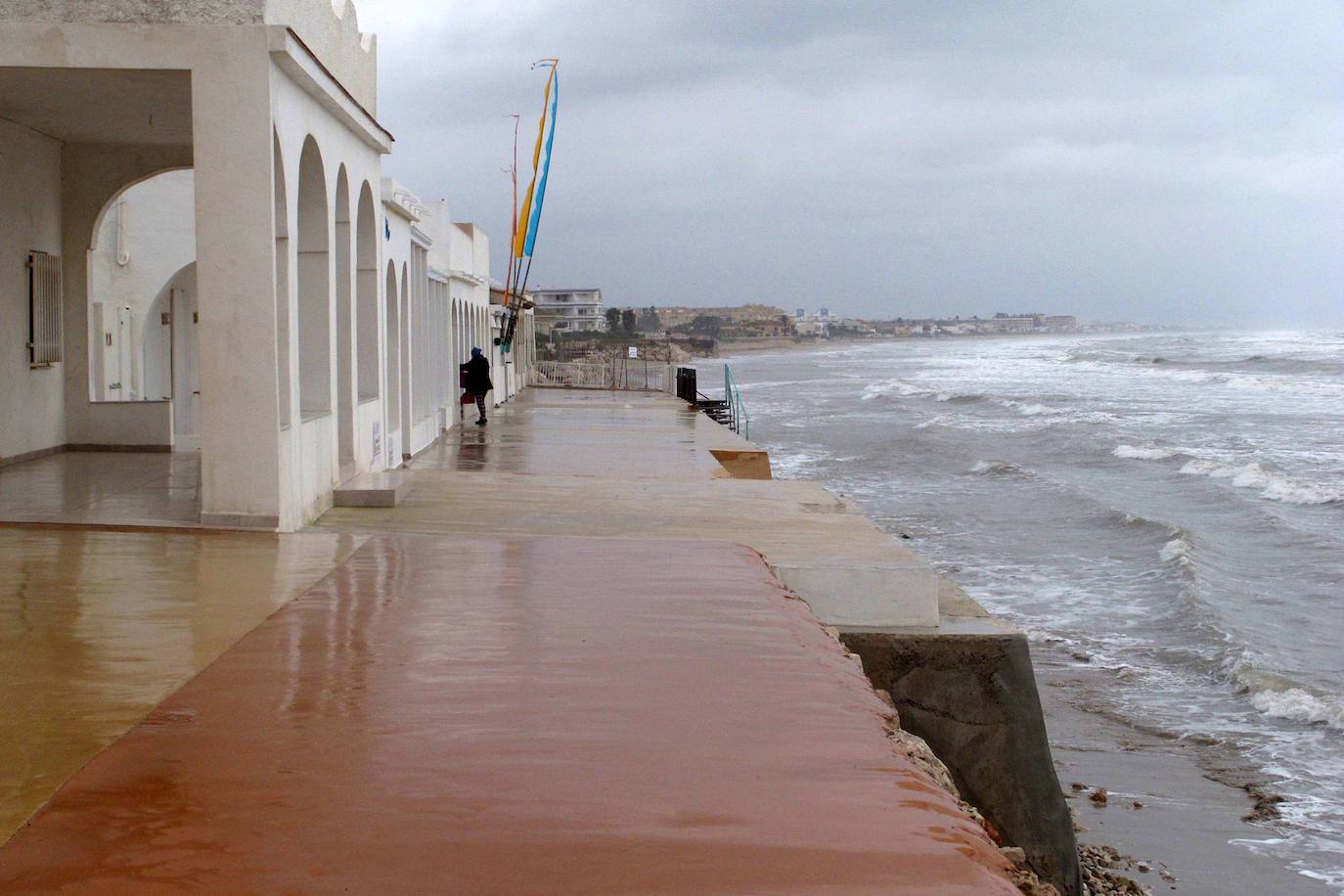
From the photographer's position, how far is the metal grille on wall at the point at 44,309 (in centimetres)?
1191

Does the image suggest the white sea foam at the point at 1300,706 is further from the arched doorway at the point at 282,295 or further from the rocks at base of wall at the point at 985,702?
the arched doorway at the point at 282,295

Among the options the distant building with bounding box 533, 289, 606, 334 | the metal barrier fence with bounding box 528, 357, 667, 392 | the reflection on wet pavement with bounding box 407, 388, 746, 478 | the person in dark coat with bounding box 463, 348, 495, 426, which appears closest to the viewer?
the reflection on wet pavement with bounding box 407, 388, 746, 478

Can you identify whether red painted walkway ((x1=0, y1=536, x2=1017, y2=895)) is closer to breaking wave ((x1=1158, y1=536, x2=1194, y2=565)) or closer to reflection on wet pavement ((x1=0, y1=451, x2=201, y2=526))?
reflection on wet pavement ((x1=0, y1=451, x2=201, y2=526))

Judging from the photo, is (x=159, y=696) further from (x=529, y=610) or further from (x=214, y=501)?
(x=214, y=501)

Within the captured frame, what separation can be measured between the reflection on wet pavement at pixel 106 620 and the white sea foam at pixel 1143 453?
25393 millimetres

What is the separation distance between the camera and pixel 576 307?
17438cm

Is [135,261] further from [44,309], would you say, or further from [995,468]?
[995,468]

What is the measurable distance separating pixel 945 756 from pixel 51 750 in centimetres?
496

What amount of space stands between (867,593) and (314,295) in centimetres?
528

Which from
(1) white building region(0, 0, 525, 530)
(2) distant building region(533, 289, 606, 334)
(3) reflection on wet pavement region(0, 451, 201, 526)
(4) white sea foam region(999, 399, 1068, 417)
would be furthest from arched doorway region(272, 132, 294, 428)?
(2) distant building region(533, 289, 606, 334)

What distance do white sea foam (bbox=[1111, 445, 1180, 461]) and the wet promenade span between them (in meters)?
24.8

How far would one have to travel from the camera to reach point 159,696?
461 centimetres

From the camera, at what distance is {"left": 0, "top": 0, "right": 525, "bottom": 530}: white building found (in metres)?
8.13

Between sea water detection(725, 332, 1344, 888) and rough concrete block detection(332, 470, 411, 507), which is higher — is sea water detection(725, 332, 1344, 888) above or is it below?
below
